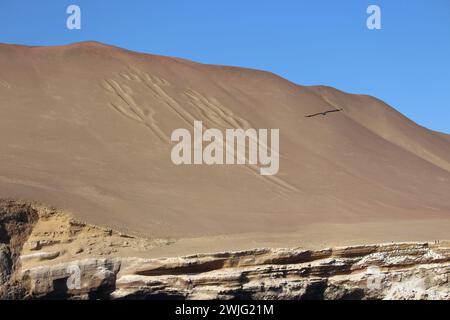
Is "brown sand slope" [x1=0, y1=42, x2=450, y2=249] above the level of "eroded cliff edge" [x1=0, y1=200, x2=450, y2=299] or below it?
above

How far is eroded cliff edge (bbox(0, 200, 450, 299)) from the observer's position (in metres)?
13.0

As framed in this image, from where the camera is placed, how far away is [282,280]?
13.6m

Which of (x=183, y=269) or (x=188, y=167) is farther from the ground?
(x=188, y=167)

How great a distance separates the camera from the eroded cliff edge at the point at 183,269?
13016 millimetres

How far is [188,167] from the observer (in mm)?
25859

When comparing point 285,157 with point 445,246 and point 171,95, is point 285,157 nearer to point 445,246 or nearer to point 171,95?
point 171,95

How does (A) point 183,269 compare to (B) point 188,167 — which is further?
(B) point 188,167

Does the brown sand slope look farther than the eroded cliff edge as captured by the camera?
Yes

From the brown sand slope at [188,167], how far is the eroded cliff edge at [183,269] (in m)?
0.87

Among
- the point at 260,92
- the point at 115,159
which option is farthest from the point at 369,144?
the point at 115,159

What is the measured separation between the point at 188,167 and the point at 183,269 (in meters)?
12.8

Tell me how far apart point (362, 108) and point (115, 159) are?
25144mm

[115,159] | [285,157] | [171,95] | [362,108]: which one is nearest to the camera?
[115,159]

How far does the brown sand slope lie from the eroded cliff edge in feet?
2.84
